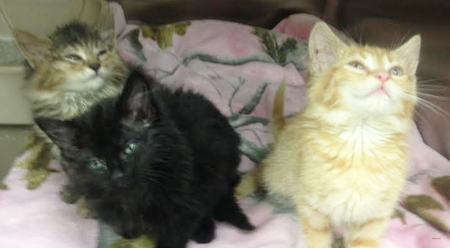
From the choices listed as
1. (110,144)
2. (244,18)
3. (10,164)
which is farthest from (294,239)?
(244,18)

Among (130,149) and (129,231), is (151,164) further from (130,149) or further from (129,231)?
(129,231)

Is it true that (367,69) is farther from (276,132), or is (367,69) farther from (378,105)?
(276,132)

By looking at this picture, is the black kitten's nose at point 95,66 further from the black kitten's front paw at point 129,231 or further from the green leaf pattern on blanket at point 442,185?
the green leaf pattern on blanket at point 442,185

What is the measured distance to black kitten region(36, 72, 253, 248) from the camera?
941 mm

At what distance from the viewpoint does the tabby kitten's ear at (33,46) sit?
1247mm

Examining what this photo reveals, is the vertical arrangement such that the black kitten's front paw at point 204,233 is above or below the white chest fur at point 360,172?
below

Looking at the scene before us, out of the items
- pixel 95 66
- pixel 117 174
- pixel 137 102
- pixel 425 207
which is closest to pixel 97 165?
pixel 117 174

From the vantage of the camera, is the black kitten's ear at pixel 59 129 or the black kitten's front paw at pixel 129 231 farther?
the black kitten's front paw at pixel 129 231

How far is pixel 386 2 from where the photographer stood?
1.81 m

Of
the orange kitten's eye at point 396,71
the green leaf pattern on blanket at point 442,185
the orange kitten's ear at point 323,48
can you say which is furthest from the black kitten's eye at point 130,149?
the green leaf pattern on blanket at point 442,185

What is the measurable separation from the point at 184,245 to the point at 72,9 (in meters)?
1.22

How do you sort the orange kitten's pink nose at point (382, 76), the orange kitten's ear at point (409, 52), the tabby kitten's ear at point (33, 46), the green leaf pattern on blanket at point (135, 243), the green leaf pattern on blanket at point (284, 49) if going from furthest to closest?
the green leaf pattern on blanket at point (284, 49)
the tabby kitten's ear at point (33, 46)
the green leaf pattern on blanket at point (135, 243)
the orange kitten's ear at point (409, 52)
the orange kitten's pink nose at point (382, 76)

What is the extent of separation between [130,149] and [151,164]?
6 centimetres

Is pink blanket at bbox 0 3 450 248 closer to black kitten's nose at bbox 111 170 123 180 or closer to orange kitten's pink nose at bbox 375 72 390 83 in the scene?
black kitten's nose at bbox 111 170 123 180
